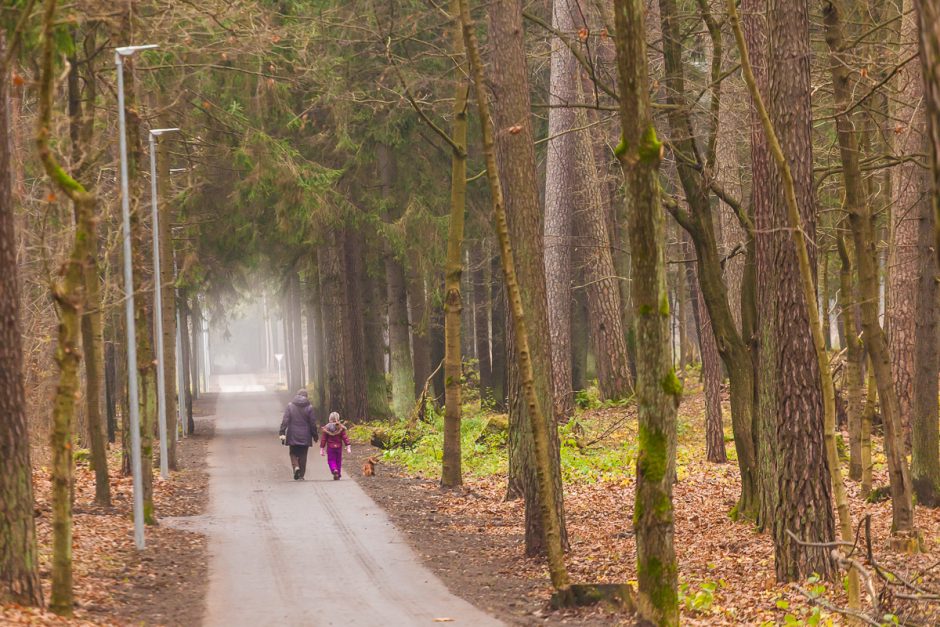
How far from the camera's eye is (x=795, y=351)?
34.7ft

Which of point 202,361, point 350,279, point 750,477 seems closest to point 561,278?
point 350,279

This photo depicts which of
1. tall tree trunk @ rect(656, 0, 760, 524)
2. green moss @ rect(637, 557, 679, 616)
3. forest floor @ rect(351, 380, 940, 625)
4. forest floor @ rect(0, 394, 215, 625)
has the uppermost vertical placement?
tall tree trunk @ rect(656, 0, 760, 524)

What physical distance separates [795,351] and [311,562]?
6503 millimetres

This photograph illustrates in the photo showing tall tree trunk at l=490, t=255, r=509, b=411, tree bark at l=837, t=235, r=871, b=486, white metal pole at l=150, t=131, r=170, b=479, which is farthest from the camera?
tall tree trunk at l=490, t=255, r=509, b=411

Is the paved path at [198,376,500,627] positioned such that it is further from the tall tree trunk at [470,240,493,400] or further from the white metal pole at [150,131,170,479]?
the tall tree trunk at [470,240,493,400]

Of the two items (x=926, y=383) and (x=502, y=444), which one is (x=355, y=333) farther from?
(x=926, y=383)

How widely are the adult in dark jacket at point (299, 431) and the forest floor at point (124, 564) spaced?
213cm

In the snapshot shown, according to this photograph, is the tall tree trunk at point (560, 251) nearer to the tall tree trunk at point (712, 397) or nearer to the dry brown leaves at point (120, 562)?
the tall tree trunk at point (712, 397)

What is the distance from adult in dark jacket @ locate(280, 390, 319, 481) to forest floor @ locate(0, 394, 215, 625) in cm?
213

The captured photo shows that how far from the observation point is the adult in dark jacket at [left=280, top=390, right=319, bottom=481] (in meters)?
22.2

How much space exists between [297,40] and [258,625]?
10204 mm

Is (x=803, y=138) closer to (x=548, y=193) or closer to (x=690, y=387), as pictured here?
(x=548, y=193)

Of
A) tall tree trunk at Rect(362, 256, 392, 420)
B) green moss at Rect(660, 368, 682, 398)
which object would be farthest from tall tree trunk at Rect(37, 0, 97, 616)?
tall tree trunk at Rect(362, 256, 392, 420)

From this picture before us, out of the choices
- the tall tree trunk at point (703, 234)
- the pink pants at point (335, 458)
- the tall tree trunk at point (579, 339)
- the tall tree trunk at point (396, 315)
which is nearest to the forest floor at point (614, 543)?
the pink pants at point (335, 458)
